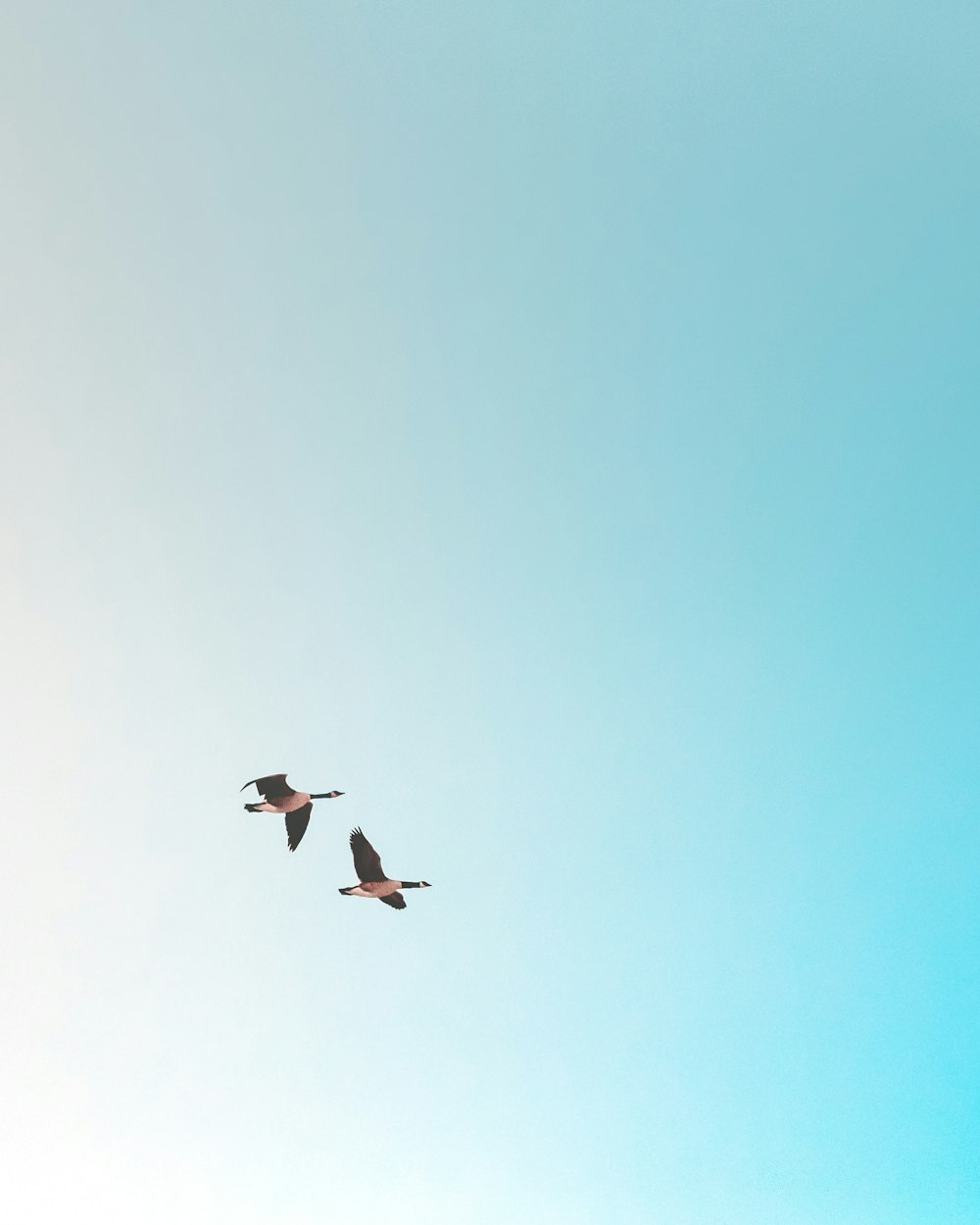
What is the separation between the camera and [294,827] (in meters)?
6.41

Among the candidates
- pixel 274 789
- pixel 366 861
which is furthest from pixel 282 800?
pixel 366 861

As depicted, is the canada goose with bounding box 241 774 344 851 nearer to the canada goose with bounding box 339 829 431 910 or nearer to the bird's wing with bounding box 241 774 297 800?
the bird's wing with bounding box 241 774 297 800

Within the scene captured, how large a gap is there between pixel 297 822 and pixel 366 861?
1.76 feet

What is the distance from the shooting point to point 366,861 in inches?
241

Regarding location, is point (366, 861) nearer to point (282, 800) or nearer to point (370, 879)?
point (370, 879)

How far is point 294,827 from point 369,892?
1.96 feet

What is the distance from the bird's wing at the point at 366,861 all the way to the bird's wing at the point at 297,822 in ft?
1.45

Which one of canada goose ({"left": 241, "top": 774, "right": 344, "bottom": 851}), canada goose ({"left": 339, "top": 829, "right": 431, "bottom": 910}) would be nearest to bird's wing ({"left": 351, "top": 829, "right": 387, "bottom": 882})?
canada goose ({"left": 339, "top": 829, "right": 431, "bottom": 910})

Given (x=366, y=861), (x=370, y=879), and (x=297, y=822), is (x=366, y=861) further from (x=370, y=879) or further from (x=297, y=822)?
(x=297, y=822)

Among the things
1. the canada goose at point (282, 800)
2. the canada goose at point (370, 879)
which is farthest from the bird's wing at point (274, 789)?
the canada goose at point (370, 879)

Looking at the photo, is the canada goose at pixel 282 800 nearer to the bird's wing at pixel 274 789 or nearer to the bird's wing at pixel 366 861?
the bird's wing at pixel 274 789

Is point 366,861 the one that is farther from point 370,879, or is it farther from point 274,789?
point 274,789

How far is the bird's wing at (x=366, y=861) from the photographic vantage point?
605cm

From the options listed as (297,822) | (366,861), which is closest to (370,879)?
(366,861)
